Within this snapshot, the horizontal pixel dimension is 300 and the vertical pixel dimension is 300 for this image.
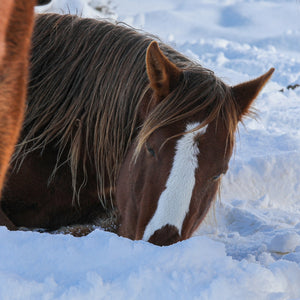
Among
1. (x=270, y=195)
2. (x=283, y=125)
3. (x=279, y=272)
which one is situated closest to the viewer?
(x=279, y=272)

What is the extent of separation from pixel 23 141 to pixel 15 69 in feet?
5.87

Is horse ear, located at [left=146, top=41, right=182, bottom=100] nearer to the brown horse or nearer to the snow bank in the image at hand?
the snow bank

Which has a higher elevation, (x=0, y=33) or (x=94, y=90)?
(x=0, y=33)

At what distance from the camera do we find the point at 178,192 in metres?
1.88

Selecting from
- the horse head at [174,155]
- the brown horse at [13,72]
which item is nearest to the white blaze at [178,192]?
the horse head at [174,155]

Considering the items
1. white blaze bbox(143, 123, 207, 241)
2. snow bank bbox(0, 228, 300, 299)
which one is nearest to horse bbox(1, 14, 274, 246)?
white blaze bbox(143, 123, 207, 241)

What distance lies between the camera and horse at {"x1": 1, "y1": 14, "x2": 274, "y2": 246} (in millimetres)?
1986

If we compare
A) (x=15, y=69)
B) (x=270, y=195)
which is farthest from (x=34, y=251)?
(x=270, y=195)

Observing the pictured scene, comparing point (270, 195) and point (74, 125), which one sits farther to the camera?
point (270, 195)

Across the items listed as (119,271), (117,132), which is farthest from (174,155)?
(119,271)

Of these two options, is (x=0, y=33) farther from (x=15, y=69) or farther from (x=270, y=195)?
(x=270, y=195)

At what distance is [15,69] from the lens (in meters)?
0.85

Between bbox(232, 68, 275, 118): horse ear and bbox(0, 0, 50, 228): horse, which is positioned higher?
bbox(0, 0, 50, 228): horse

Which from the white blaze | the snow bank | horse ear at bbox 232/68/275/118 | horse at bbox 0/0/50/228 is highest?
horse at bbox 0/0/50/228
